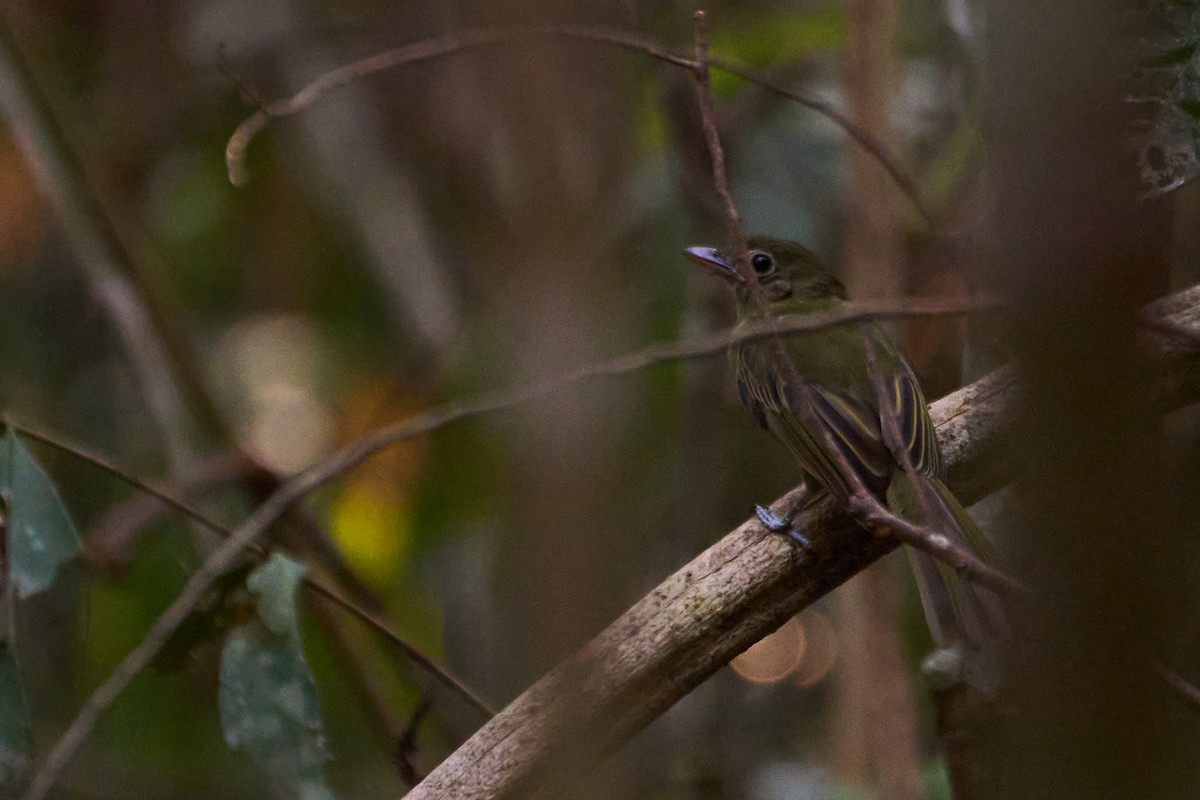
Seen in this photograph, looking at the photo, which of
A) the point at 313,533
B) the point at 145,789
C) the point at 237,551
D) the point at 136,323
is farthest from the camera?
the point at 145,789

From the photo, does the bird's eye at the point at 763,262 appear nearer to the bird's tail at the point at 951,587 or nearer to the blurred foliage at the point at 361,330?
the blurred foliage at the point at 361,330

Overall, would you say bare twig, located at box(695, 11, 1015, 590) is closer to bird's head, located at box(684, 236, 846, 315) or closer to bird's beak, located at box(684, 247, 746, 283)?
bird's beak, located at box(684, 247, 746, 283)

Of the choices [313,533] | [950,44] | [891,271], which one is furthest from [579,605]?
[950,44]

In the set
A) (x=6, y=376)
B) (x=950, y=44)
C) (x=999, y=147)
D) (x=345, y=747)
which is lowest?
(x=999, y=147)

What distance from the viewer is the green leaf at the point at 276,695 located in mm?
2797

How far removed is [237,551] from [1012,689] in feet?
7.36

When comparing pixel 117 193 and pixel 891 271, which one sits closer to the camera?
pixel 891 271

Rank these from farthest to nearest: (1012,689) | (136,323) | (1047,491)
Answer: (136,323)
(1012,689)
(1047,491)

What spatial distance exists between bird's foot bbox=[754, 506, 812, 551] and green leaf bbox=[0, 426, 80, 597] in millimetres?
1413

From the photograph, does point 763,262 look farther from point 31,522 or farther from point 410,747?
point 31,522

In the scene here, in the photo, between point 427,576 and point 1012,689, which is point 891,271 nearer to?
point 427,576

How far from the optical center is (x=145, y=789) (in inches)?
203

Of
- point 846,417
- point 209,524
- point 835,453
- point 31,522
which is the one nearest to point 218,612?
point 209,524

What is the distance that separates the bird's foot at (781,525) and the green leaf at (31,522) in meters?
1.41
